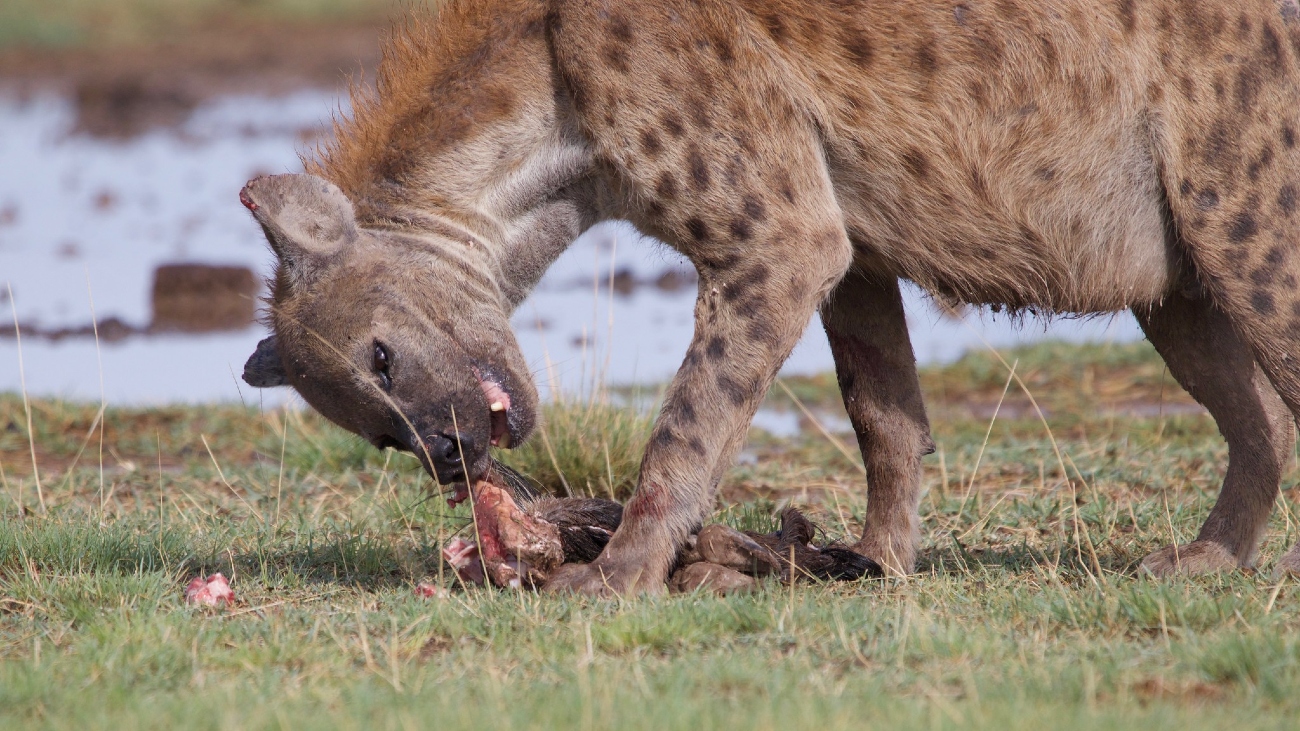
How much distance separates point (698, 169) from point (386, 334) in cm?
95

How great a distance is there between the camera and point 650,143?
3947 millimetres

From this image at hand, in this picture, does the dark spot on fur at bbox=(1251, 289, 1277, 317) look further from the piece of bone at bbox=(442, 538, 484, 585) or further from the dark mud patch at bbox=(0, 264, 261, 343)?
the dark mud patch at bbox=(0, 264, 261, 343)

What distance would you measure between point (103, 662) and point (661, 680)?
1.26m

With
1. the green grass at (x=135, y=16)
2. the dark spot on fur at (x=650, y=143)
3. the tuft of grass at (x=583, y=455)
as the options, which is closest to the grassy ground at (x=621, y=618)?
the tuft of grass at (x=583, y=455)

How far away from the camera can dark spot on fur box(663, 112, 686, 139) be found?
12.9 ft

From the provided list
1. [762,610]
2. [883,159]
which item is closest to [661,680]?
[762,610]

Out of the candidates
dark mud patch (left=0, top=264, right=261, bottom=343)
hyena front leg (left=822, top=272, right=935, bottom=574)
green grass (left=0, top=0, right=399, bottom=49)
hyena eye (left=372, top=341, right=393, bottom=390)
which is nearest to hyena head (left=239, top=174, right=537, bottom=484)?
hyena eye (left=372, top=341, right=393, bottom=390)

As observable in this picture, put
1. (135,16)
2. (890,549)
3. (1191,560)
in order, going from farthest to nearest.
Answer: (135,16), (890,549), (1191,560)

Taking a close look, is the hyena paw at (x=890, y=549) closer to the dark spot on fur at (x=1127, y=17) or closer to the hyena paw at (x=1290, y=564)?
the hyena paw at (x=1290, y=564)

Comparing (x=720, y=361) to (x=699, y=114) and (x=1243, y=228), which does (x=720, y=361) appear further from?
(x=1243, y=228)

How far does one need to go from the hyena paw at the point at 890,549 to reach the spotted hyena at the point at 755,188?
0.30 metres

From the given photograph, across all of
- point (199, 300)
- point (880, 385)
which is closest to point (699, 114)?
point (880, 385)

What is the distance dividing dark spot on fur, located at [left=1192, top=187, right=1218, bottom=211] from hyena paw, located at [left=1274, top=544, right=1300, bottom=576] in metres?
0.96

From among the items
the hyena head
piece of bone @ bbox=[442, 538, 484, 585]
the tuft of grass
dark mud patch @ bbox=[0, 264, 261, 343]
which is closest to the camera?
the hyena head
